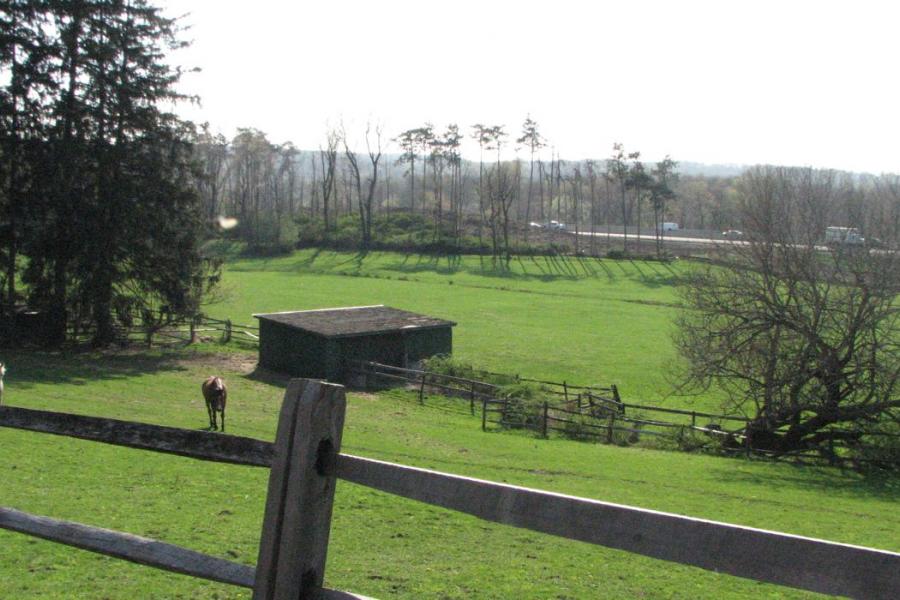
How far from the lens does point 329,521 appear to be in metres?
2.97

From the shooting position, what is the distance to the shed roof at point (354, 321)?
118 ft

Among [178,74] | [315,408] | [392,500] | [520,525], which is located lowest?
[392,500]

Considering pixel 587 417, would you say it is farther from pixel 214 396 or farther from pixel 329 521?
pixel 329 521

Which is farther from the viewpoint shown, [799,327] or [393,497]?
[799,327]

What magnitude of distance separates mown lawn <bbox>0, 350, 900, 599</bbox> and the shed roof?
931 centimetres

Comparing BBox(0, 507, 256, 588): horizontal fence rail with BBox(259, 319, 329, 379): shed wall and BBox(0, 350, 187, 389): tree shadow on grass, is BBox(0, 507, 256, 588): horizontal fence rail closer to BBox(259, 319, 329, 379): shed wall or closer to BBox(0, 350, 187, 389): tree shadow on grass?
BBox(0, 350, 187, 389): tree shadow on grass

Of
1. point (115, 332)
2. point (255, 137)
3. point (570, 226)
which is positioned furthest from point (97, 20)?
point (570, 226)

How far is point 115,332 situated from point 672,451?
A: 26171 millimetres

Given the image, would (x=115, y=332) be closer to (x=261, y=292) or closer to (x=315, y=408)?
(x=261, y=292)

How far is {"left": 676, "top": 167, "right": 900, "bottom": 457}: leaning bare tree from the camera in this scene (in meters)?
23.5

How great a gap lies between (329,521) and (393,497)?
9357 mm

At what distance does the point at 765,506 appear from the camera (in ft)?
53.8

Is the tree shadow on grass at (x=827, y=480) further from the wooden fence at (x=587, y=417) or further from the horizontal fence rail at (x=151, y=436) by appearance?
the horizontal fence rail at (x=151, y=436)

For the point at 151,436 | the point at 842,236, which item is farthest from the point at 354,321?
the point at 151,436
